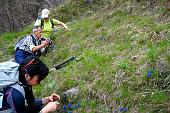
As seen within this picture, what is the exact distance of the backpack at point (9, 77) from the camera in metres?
4.71

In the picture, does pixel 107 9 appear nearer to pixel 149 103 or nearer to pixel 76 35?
pixel 76 35

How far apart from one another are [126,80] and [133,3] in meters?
4.23

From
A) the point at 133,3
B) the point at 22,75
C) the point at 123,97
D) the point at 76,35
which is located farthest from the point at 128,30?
the point at 22,75

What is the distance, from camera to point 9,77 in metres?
4.75

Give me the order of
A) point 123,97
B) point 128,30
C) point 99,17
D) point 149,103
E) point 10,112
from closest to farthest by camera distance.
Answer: point 10,112
point 149,103
point 123,97
point 128,30
point 99,17

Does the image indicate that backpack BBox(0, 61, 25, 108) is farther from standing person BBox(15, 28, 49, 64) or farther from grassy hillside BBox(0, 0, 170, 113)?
standing person BBox(15, 28, 49, 64)

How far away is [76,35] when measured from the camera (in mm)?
10586

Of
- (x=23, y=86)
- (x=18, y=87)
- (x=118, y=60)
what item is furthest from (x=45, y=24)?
(x=18, y=87)

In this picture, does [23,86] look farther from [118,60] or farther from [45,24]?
[45,24]

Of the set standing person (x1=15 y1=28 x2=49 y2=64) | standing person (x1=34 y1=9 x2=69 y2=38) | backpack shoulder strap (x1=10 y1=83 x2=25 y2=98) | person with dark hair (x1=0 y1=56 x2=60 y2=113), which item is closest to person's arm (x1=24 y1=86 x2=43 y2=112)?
person with dark hair (x1=0 y1=56 x2=60 y2=113)

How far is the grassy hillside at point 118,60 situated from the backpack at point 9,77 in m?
1.53

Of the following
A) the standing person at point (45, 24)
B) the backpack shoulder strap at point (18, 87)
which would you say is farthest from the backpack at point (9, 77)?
the standing person at point (45, 24)

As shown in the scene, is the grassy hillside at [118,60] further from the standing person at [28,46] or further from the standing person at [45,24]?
the standing person at [28,46]

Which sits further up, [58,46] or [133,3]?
[133,3]
